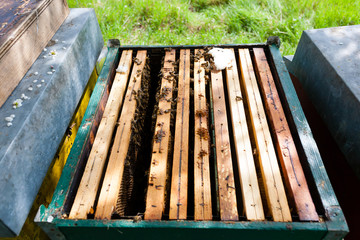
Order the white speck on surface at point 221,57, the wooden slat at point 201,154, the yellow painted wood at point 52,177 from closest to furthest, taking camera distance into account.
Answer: the wooden slat at point 201,154
the yellow painted wood at point 52,177
the white speck on surface at point 221,57

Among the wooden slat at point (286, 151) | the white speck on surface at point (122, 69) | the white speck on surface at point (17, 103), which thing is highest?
the white speck on surface at point (17, 103)

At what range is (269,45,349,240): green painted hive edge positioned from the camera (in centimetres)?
146

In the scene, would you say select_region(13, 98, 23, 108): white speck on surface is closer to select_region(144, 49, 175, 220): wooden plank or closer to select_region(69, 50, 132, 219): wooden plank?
select_region(69, 50, 132, 219): wooden plank

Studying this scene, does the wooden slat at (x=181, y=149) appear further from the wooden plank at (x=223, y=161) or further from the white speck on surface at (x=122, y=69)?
the white speck on surface at (x=122, y=69)

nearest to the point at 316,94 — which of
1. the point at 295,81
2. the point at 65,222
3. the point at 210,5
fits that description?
the point at 295,81

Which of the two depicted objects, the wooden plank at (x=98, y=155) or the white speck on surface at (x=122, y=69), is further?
the white speck on surface at (x=122, y=69)

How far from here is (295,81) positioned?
2857 mm

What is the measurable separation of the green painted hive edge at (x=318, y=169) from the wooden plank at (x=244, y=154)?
35 centimetres

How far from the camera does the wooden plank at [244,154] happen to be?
1.55 metres

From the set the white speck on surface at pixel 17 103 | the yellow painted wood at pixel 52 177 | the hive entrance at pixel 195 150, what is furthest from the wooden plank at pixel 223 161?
the white speck on surface at pixel 17 103

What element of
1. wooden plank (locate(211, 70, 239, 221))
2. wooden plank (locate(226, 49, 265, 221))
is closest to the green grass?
wooden plank (locate(226, 49, 265, 221))

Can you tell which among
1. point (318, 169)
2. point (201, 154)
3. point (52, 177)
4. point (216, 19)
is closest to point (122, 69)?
point (52, 177)

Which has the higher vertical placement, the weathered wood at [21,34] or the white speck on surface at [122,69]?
the weathered wood at [21,34]

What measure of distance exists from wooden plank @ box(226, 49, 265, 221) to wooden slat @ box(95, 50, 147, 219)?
75cm
